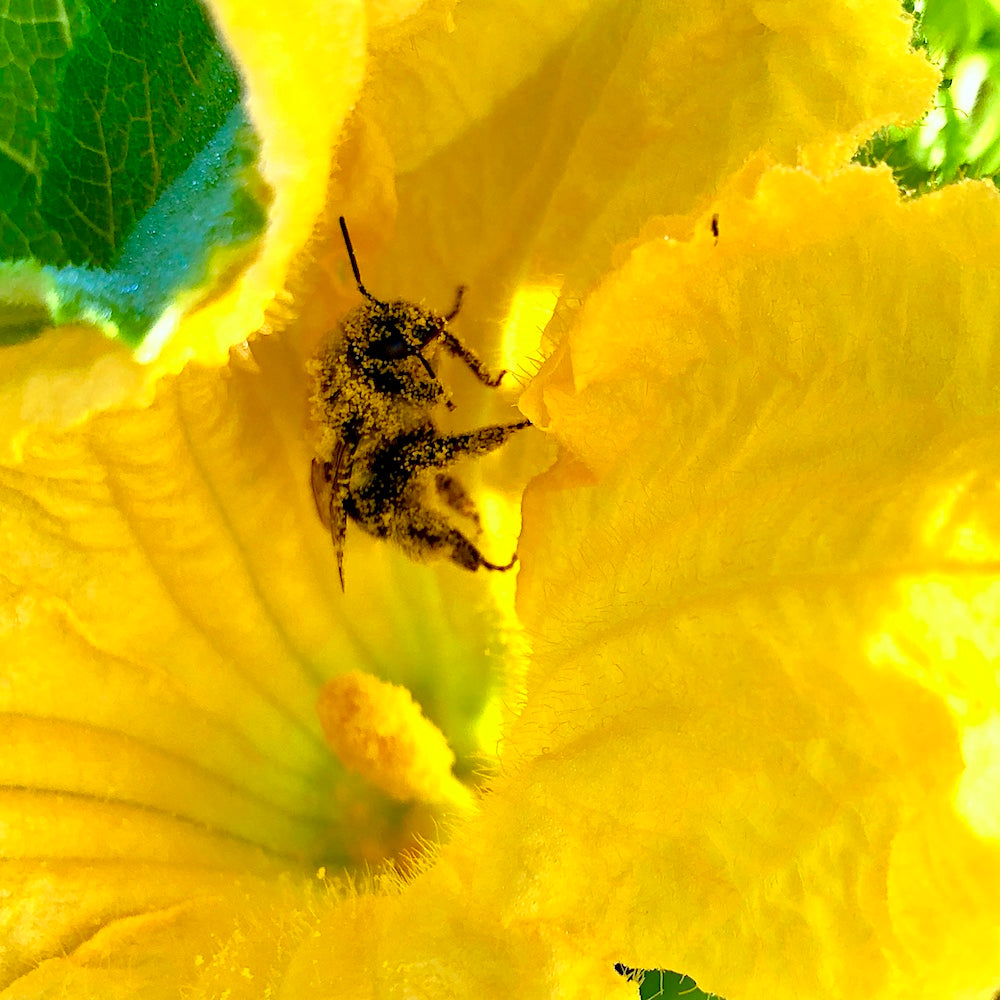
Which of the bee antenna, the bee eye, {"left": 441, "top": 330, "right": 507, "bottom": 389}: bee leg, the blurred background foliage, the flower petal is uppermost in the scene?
the blurred background foliage

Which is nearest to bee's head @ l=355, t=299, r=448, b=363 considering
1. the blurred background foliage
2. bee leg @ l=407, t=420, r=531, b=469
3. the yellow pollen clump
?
bee leg @ l=407, t=420, r=531, b=469

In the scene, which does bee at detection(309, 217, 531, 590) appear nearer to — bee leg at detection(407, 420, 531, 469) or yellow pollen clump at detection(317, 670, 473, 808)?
bee leg at detection(407, 420, 531, 469)

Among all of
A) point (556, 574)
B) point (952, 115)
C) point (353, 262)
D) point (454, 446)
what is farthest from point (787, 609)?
point (952, 115)

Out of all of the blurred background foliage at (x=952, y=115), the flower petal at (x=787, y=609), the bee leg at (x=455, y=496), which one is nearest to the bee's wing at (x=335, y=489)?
the bee leg at (x=455, y=496)

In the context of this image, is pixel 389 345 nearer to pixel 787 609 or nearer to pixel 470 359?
pixel 470 359

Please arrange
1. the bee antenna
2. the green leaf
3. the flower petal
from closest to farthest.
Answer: the green leaf
the flower petal
the bee antenna

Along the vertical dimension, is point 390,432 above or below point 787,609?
above
